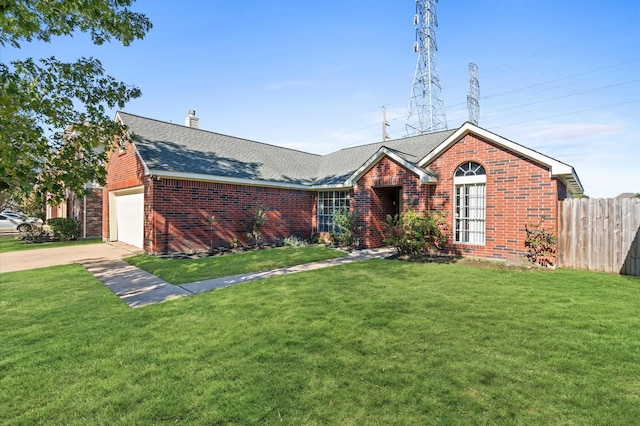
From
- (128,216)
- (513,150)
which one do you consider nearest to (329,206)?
(513,150)

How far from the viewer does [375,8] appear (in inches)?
445

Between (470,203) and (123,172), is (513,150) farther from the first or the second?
(123,172)

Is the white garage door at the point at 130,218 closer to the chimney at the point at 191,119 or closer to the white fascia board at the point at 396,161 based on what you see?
the chimney at the point at 191,119

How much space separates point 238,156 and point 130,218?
5.74 meters

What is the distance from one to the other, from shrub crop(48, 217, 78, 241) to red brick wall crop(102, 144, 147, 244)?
7.91 feet

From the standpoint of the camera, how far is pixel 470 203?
10266mm

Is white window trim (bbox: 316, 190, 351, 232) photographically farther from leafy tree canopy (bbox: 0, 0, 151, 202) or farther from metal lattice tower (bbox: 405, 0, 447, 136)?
metal lattice tower (bbox: 405, 0, 447, 136)

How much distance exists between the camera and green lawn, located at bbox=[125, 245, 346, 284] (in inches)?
314

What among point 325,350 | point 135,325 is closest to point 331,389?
point 325,350

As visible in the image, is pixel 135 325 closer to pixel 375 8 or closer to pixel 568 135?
pixel 375 8

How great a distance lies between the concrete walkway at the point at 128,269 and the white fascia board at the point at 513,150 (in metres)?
4.34

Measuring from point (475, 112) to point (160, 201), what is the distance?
34.9 metres

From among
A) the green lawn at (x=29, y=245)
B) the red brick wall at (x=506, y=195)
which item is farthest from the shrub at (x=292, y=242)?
the green lawn at (x=29, y=245)

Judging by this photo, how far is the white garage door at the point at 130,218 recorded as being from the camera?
1277cm
